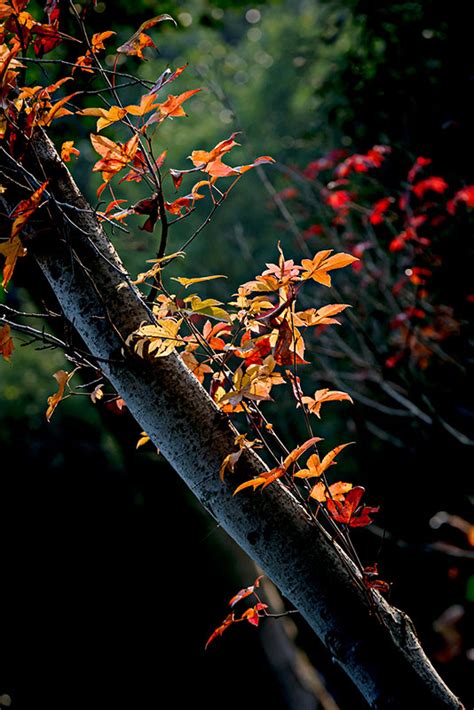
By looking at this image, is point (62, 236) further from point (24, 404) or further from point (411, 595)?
point (24, 404)

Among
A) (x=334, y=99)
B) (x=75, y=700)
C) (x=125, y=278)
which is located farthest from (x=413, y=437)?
(x=125, y=278)

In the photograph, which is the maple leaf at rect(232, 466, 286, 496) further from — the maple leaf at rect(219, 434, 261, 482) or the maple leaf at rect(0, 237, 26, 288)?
the maple leaf at rect(0, 237, 26, 288)

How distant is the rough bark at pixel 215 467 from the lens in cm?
88

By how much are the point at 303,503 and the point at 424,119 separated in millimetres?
2913

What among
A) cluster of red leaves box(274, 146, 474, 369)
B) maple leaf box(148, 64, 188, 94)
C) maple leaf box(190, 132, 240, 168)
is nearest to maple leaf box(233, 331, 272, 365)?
maple leaf box(190, 132, 240, 168)

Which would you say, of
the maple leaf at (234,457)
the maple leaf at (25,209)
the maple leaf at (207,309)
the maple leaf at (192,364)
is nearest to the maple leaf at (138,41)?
the maple leaf at (25,209)

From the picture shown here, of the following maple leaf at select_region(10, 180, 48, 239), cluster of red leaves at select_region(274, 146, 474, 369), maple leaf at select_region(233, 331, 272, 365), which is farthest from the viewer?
cluster of red leaves at select_region(274, 146, 474, 369)

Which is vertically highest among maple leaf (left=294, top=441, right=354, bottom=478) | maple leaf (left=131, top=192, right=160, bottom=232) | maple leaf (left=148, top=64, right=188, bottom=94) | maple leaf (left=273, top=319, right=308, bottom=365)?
maple leaf (left=148, top=64, right=188, bottom=94)

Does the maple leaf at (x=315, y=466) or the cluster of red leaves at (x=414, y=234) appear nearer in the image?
the maple leaf at (x=315, y=466)

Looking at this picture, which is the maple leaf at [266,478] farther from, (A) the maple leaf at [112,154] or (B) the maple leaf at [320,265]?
(A) the maple leaf at [112,154]

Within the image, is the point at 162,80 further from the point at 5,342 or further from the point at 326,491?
the point at 326,491

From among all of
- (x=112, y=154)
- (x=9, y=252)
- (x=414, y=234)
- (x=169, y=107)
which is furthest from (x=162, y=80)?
(x=414, y=234)

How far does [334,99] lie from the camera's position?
166 inches

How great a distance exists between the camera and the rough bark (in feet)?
2.89
